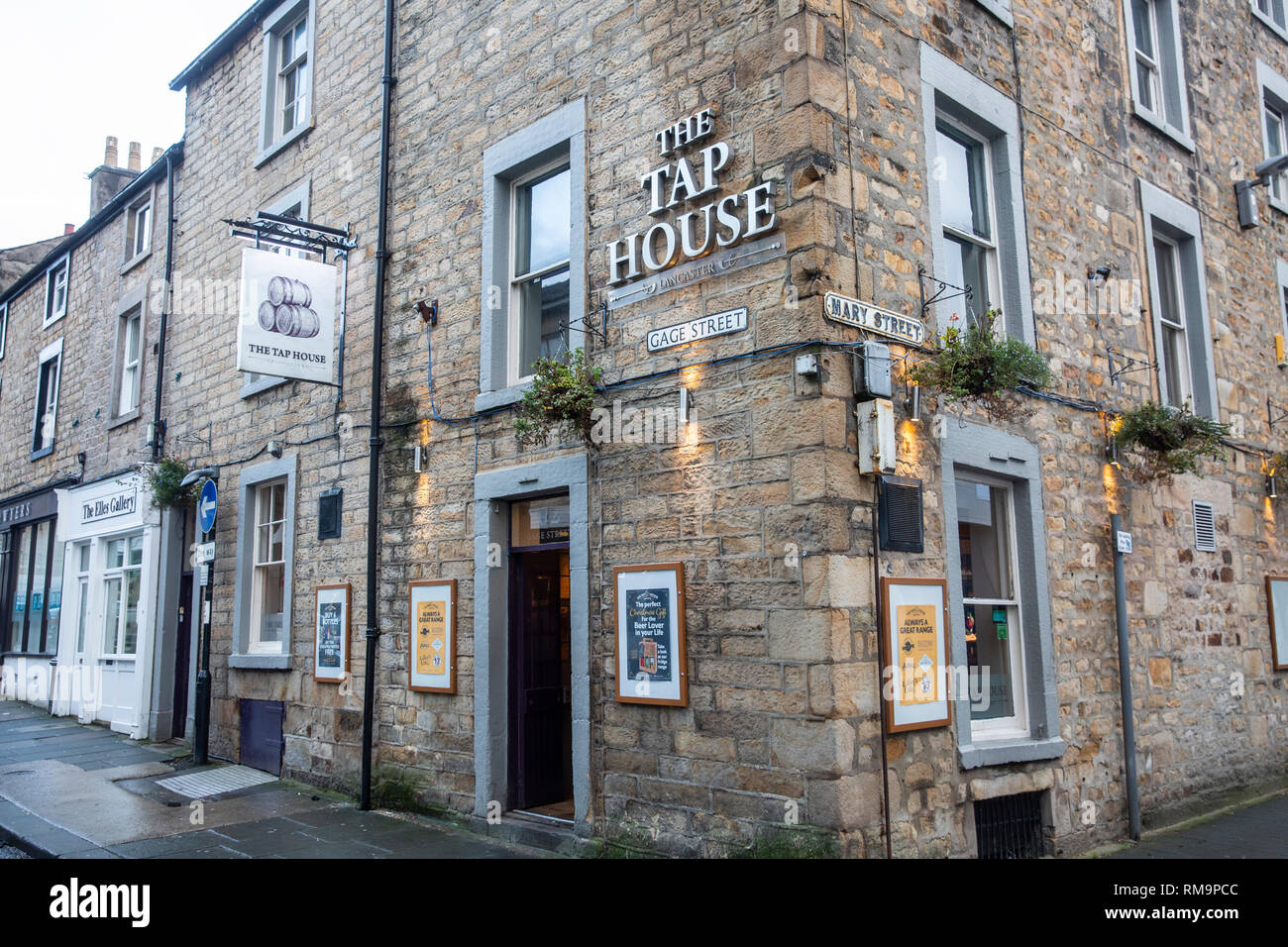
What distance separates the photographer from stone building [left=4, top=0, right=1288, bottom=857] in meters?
6.07

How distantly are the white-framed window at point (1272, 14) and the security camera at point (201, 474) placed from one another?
14.0 metres

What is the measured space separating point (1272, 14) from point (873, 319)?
34.3 feet

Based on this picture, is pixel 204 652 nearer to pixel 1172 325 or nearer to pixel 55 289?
pixel 55 289

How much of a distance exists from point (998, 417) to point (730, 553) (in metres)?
2.41

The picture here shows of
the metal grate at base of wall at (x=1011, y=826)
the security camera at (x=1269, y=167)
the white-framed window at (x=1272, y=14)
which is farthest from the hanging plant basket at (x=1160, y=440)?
the white-framed window at (x=1272, y=14)

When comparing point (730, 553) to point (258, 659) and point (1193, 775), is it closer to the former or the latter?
point (1193, 775)

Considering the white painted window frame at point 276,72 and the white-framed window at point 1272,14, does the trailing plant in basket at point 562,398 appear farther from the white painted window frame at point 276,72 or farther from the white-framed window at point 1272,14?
the white-framed window at point 1272,14

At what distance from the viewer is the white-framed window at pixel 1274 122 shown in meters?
11.6

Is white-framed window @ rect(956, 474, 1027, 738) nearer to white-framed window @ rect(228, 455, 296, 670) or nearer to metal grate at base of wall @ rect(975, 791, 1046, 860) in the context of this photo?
metal grate at base of wall @ rect(975, 791, 1046, 860)

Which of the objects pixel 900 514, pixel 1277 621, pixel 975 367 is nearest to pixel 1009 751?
pixel 900 514

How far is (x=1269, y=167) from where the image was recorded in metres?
10.5

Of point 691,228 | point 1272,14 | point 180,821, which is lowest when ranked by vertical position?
point 180,821

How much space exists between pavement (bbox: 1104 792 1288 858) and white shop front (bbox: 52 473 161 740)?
1201cm

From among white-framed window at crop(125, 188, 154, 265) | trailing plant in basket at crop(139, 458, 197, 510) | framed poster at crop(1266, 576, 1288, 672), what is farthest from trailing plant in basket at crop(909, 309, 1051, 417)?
white-framed window at crop(125, 188, 154, 265)
